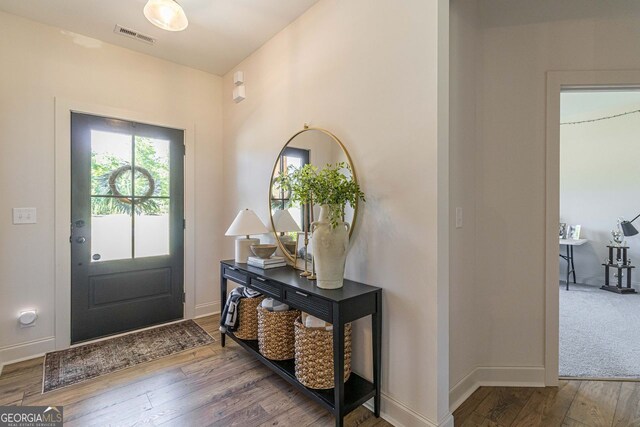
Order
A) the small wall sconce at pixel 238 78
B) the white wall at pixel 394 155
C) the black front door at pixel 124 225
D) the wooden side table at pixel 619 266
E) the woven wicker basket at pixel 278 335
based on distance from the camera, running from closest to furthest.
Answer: the white wall at pixel 394 155
the woven wicker basket at pixel 278 335
the black front door at pixel 124 225
the small wall sconce at pixel 238 78
the wooden side table at pixel 619 266

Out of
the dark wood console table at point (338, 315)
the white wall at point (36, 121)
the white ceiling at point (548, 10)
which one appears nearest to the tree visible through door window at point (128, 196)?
the white wall at point (36, 121)

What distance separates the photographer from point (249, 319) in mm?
2428

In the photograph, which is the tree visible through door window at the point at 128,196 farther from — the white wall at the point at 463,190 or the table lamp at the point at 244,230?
the white wall at the point at 463,190

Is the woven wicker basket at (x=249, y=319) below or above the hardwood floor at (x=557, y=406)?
above

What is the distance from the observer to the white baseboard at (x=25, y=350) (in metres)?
2.36

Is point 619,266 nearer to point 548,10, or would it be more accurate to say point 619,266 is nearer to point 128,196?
point 548,10

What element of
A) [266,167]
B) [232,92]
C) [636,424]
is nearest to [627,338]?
[636,424]

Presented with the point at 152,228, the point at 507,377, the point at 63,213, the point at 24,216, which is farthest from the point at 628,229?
the point at 24,216

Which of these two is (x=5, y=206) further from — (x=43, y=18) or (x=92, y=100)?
(x=43, y=18)

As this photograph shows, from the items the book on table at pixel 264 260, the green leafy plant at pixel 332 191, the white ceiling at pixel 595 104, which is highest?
the white ceiling at pixel 595 104

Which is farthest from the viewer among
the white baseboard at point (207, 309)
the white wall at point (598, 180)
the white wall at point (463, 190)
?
the white wall at point (598, 180)

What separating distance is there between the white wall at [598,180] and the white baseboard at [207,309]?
5354mm

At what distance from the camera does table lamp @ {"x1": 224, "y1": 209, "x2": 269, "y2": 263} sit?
249cm

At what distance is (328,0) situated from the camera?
218 centimetres
